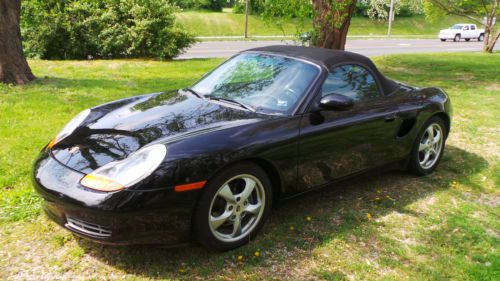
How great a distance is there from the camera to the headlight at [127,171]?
2.81 metres

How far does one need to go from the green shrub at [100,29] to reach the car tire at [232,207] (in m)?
12.4

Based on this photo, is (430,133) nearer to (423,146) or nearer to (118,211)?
(423,146)

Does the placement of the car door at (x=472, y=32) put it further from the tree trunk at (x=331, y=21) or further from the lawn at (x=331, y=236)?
the lawn at (x=331, y=236)

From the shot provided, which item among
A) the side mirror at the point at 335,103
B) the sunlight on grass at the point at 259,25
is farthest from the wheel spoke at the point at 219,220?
the sunlight on grass at the point at 259,25

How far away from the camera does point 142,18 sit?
1541cm

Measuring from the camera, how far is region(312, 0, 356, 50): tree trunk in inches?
378

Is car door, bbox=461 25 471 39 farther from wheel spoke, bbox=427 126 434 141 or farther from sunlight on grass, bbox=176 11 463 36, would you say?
wheel spoke, bbox=427 126 434 141

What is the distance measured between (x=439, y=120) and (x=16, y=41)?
7.73 m


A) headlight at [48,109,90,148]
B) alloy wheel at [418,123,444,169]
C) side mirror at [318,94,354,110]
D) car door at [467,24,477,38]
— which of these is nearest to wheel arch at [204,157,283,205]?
side mirror at [318,94,354,110]

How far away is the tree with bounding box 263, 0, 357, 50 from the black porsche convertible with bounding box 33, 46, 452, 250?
15.2 feet

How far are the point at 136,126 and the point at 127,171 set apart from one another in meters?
0.62

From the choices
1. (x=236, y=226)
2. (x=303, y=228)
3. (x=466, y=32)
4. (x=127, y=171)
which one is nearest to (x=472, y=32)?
(x=466, y=32)

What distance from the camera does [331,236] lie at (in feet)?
11.8

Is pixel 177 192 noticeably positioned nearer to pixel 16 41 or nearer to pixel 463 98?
pixel 16 41
